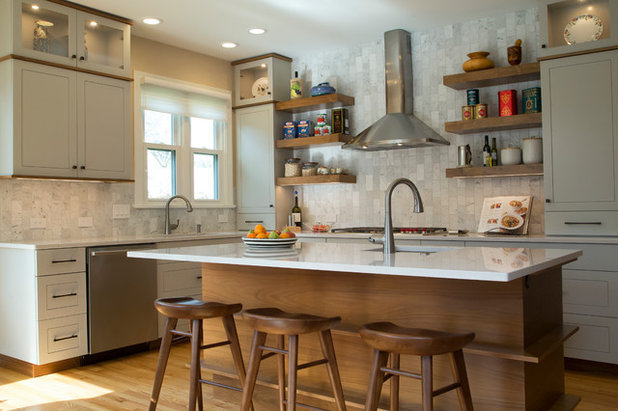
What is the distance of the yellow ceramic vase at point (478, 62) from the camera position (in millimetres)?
4391

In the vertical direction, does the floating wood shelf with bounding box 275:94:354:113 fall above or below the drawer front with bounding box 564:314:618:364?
above

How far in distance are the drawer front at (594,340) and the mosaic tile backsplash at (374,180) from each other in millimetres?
897

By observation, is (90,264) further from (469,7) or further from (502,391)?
(469,7)

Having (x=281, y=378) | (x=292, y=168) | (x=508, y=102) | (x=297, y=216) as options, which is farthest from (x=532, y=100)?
(x=281, y=378)

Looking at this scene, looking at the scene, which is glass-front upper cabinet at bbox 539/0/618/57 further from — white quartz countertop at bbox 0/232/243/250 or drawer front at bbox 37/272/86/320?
drawer front at bbox 37/272/86/320

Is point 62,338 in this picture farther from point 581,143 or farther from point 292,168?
point 581,143

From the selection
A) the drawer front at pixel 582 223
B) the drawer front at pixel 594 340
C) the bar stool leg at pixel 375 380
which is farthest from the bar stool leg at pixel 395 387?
the drawer front at pixel 582 223

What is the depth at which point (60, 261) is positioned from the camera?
379 centimetres

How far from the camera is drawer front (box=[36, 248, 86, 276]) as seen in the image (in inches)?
146

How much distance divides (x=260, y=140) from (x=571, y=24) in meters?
2.93

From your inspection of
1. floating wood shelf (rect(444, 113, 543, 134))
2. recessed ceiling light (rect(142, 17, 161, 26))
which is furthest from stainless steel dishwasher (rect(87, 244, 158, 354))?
floating wood shelf (rect(444, 113, 543, 134))

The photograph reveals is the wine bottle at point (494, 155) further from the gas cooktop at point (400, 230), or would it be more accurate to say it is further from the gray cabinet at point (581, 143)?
the gas cooktop at point (400, 230)

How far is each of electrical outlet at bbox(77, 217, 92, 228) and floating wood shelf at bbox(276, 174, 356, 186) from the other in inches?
70.5

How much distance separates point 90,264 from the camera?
3939 mm
